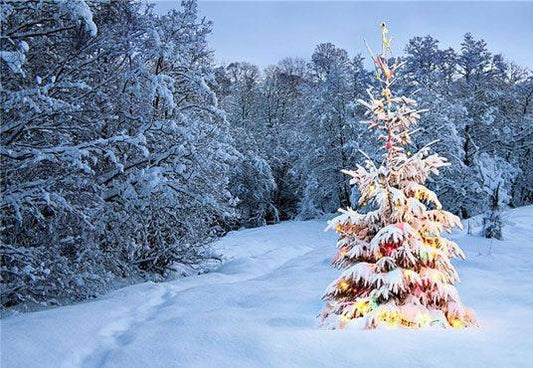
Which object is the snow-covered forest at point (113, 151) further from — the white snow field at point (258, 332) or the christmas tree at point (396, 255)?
the white snow field at point (258, 332)

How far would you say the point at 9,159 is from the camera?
25.3 ft

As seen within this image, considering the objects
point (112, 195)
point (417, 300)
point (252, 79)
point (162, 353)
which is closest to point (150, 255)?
point (112, 195)

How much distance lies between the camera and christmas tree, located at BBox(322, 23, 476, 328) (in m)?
5.17

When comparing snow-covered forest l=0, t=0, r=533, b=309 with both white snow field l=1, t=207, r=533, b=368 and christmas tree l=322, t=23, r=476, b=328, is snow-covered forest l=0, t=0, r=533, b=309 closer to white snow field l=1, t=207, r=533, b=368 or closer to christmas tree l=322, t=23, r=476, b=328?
christmas tree l=322, t=23, r=476, b=328

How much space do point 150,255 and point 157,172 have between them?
12.4 feet

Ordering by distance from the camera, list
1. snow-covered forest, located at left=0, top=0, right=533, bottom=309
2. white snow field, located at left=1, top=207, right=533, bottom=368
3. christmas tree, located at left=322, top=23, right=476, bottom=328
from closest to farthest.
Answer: white snow field, located at left=1, top=207, right=533, bottom=368 < christmas tree, located at left=322, top=23, right=476, bottom=328 < snow-covered forest, located at left=0, top=0, right=533, bottom=309

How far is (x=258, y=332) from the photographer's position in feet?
16.7

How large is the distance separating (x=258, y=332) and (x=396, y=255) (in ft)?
5.75

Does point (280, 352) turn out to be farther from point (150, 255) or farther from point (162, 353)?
point (150, 255)

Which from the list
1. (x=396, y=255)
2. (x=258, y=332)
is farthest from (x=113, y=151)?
(x=396, y=255)

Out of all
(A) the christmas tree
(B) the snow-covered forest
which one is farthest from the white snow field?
(B) the snow-covered forest

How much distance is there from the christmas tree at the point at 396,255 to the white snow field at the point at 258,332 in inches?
16.5

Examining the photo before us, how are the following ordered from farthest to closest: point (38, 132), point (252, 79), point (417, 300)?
point (252, 79) → point (38, 132) → point (417, 300)

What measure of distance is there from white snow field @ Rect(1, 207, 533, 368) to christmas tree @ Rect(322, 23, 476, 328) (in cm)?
42
